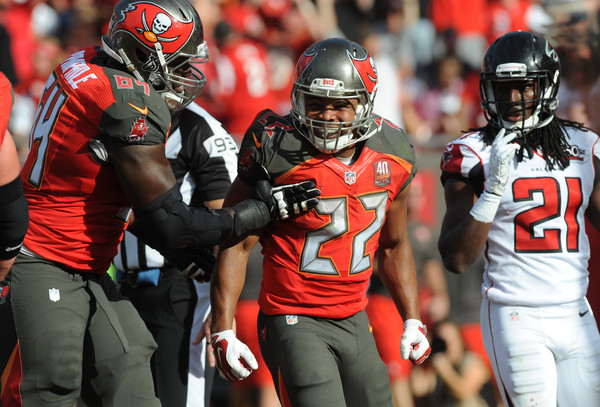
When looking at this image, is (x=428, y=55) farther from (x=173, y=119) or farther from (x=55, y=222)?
(x=55, y=222)

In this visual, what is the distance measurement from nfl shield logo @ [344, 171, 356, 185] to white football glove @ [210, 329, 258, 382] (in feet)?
2.59

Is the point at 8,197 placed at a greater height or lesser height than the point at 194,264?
greater

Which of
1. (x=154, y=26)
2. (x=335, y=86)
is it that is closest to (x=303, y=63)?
(x=335, y=86)

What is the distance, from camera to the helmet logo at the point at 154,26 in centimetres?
356

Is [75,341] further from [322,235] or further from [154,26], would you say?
[154,26]

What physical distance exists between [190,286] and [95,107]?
57.4 inches

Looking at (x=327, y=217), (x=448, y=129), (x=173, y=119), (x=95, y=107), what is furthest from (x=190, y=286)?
(x=448, y=129)

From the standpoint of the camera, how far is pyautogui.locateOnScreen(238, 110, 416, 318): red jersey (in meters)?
3.63

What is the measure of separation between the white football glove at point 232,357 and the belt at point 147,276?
955 millimetres

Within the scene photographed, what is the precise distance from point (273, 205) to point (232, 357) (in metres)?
0.63

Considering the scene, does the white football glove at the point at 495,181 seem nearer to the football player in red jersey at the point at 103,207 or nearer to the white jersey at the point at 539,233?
the white jersey at the point at 539,233

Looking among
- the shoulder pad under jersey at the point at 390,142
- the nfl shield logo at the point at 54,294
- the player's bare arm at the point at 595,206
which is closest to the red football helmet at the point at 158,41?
the shoulder pad under jersey at the point at 390,142

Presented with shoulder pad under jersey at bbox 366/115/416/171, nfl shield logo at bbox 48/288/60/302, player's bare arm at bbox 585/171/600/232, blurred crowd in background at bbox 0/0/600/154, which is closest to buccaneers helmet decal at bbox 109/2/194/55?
shoulder pad under jersey at bbox 366/115/416/171

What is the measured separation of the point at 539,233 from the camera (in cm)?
387
